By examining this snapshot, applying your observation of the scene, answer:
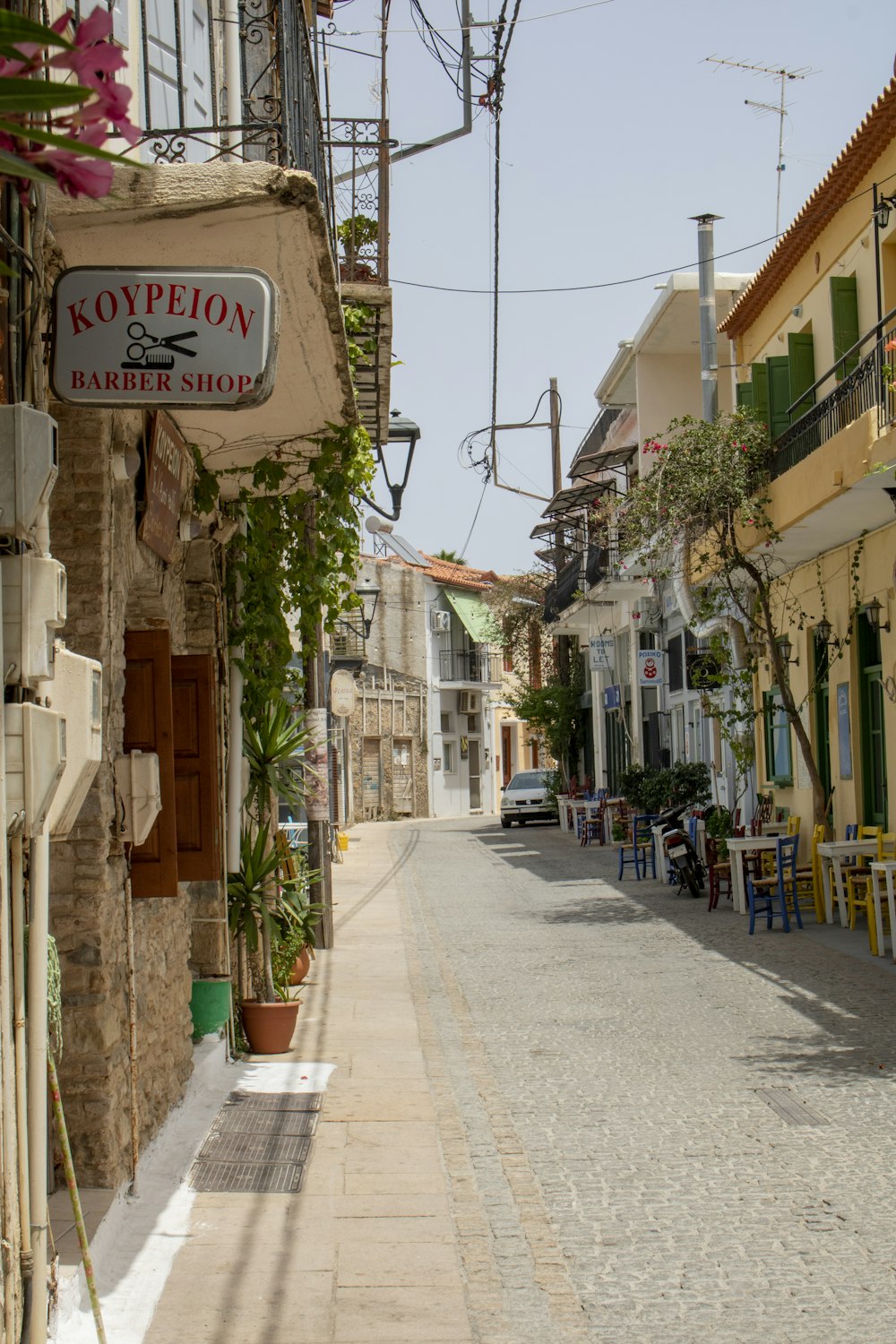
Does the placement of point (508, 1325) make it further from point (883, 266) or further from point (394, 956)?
point (883, 266)

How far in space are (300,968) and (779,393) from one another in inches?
369

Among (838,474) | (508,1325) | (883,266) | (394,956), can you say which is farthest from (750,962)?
(508,1325)

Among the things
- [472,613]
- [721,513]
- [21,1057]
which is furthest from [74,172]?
[472,613]

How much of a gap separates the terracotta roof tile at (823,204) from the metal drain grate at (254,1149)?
10.1m

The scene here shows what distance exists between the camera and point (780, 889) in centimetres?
1333

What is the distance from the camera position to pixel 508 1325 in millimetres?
4367

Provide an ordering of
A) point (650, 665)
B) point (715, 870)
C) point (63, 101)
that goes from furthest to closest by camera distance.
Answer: point (650, 665) < point (715, 870) < point (63, 101)

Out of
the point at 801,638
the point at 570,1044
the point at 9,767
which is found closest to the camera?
the point at 9,767

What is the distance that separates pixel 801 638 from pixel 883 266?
4829 mm

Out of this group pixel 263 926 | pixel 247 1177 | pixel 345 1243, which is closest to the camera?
pixel 345 1243

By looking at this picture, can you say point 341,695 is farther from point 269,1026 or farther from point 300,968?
point 269,1026

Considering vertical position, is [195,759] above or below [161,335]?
below

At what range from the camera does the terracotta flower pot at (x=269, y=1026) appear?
8.41 metres

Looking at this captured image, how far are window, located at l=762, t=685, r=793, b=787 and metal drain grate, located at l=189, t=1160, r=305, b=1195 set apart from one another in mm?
12263
